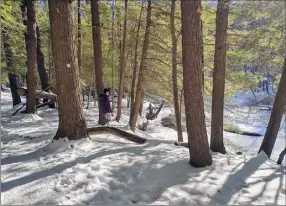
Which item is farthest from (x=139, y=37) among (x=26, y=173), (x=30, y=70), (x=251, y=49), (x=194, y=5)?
(x=26, y=173)

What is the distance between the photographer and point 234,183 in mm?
4355

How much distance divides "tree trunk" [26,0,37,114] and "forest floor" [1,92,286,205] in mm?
4783

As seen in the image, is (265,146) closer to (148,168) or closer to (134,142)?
(134,142)

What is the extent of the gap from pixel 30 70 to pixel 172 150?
7053mm

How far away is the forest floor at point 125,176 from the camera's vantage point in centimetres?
384

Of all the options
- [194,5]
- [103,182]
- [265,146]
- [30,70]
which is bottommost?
[265,146]

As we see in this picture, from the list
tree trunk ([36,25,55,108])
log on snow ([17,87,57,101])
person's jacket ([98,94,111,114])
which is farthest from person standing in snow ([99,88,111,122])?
tree trunk ([36,25,55,108])

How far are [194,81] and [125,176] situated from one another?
2008 millimetres

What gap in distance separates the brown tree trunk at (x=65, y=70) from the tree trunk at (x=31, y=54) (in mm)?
5213

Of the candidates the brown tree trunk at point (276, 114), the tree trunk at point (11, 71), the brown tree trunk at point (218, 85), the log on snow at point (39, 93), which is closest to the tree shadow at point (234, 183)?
the brown tree trunk at point (218, 85)

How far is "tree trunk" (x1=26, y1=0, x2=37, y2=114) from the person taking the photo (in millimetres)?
10734

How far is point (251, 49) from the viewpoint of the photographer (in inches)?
298

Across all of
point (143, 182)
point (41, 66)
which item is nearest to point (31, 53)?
point (41, 66)

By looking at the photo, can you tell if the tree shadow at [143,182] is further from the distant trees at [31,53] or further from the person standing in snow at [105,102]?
the distant trees at [31,53]
